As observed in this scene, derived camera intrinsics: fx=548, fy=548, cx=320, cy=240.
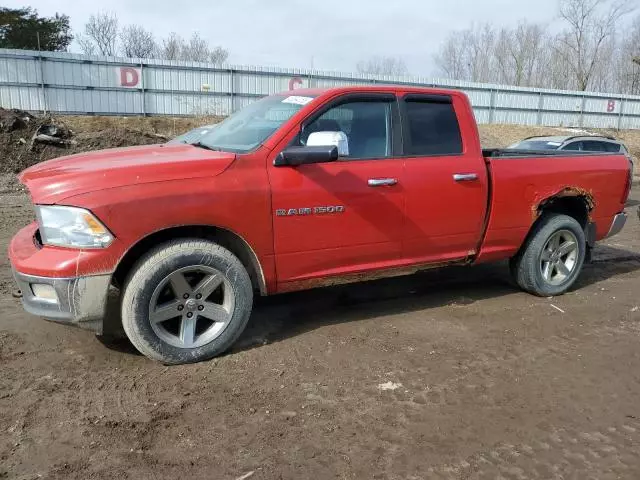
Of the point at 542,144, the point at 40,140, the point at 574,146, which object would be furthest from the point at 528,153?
the point at 40,140

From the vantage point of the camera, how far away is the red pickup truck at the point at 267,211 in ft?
11.4

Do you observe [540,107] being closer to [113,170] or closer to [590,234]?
[590,234]

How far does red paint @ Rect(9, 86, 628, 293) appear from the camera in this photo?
137 inches

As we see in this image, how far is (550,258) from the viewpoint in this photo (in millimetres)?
5547

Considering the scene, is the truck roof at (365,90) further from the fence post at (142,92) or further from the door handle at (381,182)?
the fence post at (142,92)

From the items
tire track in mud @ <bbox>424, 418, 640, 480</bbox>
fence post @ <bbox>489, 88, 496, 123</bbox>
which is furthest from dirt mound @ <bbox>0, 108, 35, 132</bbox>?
fence post @ <bbox>489, 88, 496, 123</bbox>

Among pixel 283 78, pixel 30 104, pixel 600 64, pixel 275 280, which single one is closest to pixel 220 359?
pixel 275 280

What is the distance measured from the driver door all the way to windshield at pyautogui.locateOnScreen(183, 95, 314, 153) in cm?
24

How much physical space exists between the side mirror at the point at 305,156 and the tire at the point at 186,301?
760 millimetres

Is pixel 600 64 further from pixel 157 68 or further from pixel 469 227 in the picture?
pixel 469 227

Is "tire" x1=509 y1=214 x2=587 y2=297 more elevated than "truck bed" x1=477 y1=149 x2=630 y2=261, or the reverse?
"truck bed" x1=477 y1=149 x2=630 y2=261

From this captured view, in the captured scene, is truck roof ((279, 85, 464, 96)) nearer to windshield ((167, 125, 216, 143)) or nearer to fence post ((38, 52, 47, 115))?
windshield ((167, 125, 216, 143))

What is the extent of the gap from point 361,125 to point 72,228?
227cm

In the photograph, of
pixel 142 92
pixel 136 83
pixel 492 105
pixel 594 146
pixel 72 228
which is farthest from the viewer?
pixel 492 105
